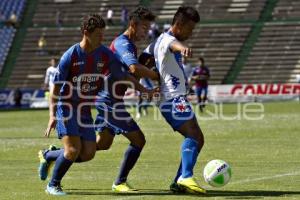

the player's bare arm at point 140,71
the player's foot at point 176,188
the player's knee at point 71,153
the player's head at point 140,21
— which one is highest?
the player's head at point 140,21

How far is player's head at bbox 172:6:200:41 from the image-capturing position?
11.5 meters

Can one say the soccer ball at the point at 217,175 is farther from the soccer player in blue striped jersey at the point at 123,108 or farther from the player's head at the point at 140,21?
the player's head at the point at 140,21

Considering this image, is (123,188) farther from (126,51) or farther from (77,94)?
(126,51)

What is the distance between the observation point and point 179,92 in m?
11.8

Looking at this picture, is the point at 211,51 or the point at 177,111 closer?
the point at 177,111

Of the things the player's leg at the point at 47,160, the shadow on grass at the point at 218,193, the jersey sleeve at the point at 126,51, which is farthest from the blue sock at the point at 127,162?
the jersey sleeve at the point at 126,51

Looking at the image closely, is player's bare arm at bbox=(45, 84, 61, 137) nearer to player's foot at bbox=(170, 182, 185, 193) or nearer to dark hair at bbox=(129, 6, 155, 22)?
dark hair at bbox=(129, 6, 155, 22)

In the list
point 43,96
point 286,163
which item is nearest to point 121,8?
point 43,96

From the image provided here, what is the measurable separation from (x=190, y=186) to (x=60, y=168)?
5.45 ft

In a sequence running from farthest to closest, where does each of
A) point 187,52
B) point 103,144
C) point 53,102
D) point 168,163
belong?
point 168,163 → point 103,144 → point 53,102 → point 187,52

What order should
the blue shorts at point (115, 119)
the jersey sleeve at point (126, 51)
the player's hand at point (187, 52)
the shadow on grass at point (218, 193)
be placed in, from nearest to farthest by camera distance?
the player's hand at point (187, 52), the shadow on grass at point (218, 193), the jersey sleeve at point (126, 51), the blue shorts at point (115, 119)

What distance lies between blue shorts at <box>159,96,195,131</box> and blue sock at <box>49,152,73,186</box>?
1.40m

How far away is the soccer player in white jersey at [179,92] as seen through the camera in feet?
37.7

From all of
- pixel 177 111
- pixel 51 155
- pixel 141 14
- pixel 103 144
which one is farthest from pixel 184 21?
pixel 51 155
